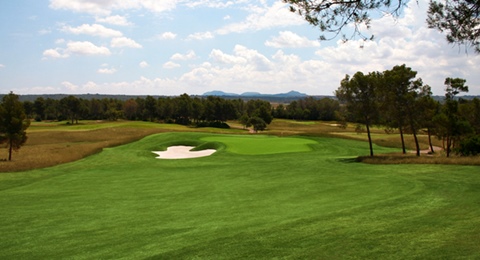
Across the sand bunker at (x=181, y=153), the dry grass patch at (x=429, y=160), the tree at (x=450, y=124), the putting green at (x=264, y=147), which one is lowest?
the sand bunker at (x=181, y=153)

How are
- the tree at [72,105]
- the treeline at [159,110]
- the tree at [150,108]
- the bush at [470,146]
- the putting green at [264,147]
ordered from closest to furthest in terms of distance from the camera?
the bush at [470,146] → the putting green at [264,147] → the treeline at [159,110] → the tree at [72,105] → the tree at [150,108]

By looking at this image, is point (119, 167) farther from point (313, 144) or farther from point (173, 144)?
point (313, 144)

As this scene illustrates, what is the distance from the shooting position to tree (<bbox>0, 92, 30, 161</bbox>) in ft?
121

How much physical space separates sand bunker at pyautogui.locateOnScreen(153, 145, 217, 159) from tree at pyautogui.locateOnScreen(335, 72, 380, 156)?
16146 mm

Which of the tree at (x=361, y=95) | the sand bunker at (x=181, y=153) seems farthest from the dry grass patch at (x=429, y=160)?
the sand bunker at (x=181, y=153)

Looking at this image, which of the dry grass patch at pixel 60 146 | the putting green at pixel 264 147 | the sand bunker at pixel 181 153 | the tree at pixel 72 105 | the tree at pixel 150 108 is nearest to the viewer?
the dry grass patch at pixel 60 146

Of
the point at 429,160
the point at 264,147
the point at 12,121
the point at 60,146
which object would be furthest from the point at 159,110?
the point at 429,160

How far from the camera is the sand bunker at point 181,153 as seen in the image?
40656mm

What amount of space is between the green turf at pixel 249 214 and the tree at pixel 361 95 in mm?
10286

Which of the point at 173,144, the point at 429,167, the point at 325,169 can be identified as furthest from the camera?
the point at 173,144

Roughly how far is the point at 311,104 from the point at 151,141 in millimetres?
119666

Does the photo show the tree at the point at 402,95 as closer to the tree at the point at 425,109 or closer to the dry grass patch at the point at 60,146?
the tree at the point at 425,109

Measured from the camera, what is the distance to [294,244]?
8789 mm

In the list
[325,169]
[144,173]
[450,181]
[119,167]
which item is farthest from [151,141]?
[450,181]
